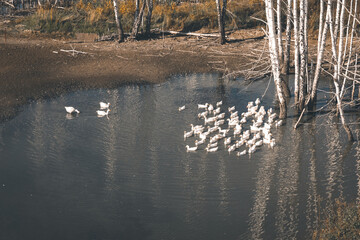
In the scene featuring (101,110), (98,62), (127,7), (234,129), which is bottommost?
(234,129)

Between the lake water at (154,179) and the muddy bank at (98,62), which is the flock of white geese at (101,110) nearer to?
the lake water at (154,179)

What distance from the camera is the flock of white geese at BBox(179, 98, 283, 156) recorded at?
18062 millimetres

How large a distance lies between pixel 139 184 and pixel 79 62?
1530cm

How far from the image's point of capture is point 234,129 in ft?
64.1

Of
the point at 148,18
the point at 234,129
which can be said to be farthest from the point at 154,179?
the point at 148,18

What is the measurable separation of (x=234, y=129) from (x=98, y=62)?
1231cm

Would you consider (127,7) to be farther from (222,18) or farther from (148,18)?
(222,18)

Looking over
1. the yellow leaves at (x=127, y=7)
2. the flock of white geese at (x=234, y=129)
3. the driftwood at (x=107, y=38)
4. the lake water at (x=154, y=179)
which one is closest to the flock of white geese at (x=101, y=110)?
the lake water at (x=154, y=179)

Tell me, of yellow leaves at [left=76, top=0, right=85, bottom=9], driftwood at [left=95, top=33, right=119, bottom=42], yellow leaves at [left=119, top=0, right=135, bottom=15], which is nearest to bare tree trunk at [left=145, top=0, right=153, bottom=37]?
driftwood at [left=95, top=33, right=119, bottom=42]

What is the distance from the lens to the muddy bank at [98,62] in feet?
82.7

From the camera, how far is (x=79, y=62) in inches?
1141

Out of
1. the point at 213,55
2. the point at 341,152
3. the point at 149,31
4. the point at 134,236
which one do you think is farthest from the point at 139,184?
the point at 149,31

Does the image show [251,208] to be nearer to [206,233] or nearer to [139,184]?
[206,233]

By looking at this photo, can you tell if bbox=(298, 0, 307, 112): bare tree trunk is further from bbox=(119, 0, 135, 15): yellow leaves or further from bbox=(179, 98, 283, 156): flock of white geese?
bbox=(119, 0, 135, 15): yellow leaves
